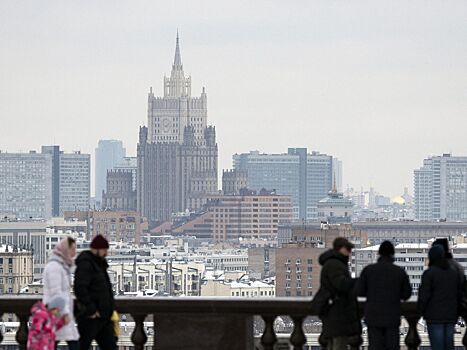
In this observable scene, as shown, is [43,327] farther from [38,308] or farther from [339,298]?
[339,298]

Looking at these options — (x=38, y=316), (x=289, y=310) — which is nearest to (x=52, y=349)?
(x=38, y=316)

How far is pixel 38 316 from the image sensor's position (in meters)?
8.93

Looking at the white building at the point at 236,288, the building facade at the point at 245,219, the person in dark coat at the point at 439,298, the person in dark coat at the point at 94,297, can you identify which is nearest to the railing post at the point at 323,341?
the person in dark coat at the point at 439,298

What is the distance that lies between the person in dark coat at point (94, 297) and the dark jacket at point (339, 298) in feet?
3.60

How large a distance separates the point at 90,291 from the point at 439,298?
1781mm

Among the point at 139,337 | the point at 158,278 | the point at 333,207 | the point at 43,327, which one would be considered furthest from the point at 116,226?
the point at 43,327

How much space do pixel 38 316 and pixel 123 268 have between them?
355 ft

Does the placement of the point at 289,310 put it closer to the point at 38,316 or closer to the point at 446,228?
the point at 38,316

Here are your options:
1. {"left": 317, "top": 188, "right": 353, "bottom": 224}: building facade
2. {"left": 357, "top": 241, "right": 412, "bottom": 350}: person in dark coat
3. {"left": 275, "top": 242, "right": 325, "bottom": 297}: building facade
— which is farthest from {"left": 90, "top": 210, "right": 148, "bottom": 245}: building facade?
{"left": 357, "top": 241, "right": 412, "bottom": 350}: person in dark coat

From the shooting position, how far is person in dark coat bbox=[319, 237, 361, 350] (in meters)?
9.09

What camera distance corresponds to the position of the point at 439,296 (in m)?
9.17

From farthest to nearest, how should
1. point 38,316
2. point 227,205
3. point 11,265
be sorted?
point 227,205
point 11,265
point 38,316

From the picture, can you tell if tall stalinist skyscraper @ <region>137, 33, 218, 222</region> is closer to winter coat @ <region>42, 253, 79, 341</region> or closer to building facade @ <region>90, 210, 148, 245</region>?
building facade @ <region>90, 210, 148, 245</region>

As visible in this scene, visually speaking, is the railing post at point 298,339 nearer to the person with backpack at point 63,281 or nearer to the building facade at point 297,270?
the person with backpack at point 63,281
